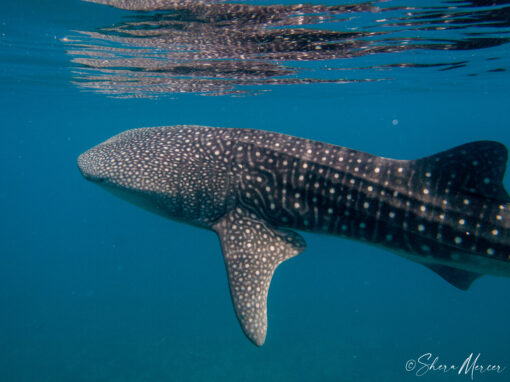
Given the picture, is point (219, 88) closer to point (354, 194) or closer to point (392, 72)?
point (392, 72)

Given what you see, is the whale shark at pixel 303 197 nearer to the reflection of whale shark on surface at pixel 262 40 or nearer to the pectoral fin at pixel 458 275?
the pectoral fin at pixel 458 275

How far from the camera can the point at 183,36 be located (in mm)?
9984

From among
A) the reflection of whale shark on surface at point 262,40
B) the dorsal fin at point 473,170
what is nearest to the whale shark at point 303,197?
the dorsal fin at point 473,170

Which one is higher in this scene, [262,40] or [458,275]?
[262,40]

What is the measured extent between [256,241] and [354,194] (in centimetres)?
142

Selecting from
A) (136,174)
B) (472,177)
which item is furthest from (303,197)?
(136,174)

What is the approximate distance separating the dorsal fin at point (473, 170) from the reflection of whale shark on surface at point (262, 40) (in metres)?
5.33

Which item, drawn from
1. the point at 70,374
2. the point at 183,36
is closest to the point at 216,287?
the point at 70,374

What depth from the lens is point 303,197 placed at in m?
4.52

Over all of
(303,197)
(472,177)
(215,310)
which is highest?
(472,177)

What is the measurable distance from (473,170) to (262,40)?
26.9ft

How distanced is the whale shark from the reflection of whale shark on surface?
4.37 m

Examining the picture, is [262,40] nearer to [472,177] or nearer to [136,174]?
[136,174]

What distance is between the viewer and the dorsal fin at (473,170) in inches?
153
